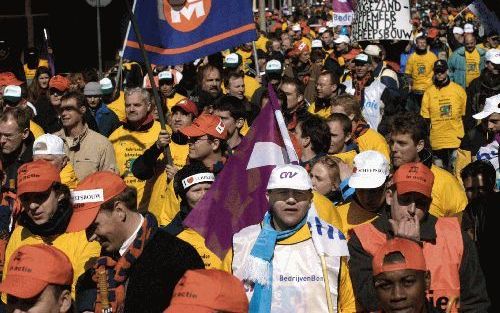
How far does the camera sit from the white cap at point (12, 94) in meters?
11.6

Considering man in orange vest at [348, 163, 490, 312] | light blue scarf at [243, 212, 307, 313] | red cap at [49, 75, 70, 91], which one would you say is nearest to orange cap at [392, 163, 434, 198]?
man in orange vest at [348, 163, 490, 312]

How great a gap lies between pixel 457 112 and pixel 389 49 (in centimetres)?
255

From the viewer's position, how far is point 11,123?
8859mm

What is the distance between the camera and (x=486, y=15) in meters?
6.20

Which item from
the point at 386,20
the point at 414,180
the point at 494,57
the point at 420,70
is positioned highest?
the point at 414,180

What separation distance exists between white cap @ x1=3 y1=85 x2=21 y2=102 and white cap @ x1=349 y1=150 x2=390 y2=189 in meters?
5.72

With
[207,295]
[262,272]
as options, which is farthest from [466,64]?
[207,295]

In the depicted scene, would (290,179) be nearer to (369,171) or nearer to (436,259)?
(436,259)

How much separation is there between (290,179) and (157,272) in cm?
86

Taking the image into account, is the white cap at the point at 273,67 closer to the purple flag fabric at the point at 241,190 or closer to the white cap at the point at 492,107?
the white cap at the point at 492,107

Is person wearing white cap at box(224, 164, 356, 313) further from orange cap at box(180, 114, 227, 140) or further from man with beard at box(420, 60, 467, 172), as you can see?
man with beard at box(420, 60, 467, 172)

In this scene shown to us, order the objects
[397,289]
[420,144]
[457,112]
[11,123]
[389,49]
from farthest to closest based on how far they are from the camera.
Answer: [389,49] < [457,112] < [11,123] < [420,144] < [397,289]

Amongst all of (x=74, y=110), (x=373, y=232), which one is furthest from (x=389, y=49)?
(x=373, y=232)

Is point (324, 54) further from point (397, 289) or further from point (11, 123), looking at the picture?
point (397, 289)
